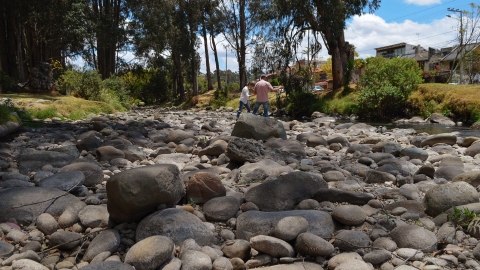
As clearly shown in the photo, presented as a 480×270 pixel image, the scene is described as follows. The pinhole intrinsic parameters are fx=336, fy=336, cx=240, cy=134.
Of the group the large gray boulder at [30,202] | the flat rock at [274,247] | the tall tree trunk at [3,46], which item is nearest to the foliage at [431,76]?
the tall tree trunk at [3,46]

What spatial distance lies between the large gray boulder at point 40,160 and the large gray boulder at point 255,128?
10.7ft

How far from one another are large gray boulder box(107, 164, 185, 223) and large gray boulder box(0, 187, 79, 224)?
68cm

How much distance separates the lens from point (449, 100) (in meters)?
14.5

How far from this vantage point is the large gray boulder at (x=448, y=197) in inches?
128

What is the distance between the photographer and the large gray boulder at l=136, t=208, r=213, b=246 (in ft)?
9.42

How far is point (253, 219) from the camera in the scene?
10.1 ft

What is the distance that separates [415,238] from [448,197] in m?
0.87

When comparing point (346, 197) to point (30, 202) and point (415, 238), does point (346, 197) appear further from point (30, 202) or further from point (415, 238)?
point (30, 202)

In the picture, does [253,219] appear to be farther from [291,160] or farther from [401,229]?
[291,160]

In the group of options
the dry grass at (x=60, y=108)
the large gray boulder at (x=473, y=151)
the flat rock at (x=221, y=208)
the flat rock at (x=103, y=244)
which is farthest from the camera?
the dry grass at (x=60, y=108)

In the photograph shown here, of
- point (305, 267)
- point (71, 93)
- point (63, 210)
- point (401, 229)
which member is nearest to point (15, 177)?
point (63, 210)

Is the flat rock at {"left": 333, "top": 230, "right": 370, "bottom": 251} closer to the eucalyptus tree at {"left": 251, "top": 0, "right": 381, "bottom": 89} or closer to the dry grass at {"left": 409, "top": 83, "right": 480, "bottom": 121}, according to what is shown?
the dry grass at {"left": 409, "top": 83, "right": 480, "bottom": 121}

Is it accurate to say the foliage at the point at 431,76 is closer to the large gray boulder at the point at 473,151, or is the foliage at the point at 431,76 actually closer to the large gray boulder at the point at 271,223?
the large gray boulder at the point at 473,151

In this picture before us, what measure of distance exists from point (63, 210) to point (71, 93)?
14.3 m
